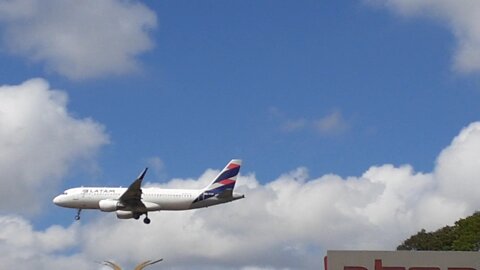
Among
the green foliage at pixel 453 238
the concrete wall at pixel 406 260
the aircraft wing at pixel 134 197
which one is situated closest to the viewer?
the concrete wall at pixel 406 260

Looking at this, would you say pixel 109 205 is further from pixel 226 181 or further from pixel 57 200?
pixel 226 181

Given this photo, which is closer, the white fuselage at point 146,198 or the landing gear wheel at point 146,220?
the white fuselage at point 146,198

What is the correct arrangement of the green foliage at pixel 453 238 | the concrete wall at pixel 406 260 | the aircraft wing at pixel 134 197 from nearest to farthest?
the concrete wall at pixel 406 260
the aircraft wing at pixel 134 197
the green foliage at pixel 453 238

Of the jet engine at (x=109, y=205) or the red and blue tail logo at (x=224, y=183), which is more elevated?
the red and blue tail logo at (x=224, y=183)

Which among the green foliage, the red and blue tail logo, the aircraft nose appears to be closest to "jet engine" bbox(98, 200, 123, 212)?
the aircraft nose

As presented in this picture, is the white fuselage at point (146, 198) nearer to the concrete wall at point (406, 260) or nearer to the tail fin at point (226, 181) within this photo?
the tail fin at point (226, 181)

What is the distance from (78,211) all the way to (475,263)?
55.4 meters

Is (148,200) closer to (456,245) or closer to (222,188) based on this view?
(222,188)

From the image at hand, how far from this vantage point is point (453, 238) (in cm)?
10350

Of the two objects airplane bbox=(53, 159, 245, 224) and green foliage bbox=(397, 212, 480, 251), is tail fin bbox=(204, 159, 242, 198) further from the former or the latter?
green foliage bbox=(397, 212, 480, 251)

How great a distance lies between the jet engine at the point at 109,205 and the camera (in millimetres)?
89375

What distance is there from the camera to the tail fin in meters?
89.4

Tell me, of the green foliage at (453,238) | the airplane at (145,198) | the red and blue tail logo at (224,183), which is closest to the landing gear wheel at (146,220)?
the airplane at (145,198)

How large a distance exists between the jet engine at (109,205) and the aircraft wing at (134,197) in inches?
20.1
